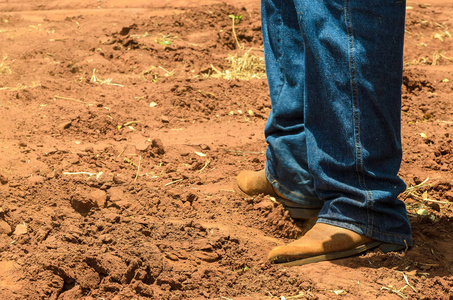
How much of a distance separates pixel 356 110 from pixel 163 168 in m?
1.47

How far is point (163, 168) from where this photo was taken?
10.6 ft

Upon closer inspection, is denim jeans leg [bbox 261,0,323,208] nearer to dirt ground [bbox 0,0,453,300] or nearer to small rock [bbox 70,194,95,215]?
dirt ground [bbox 0,0,453,300]

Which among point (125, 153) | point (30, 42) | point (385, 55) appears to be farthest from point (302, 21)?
point (30, 42)

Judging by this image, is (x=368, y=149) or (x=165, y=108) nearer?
(x=368, y=149)

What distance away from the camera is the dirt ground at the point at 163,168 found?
2049 mm

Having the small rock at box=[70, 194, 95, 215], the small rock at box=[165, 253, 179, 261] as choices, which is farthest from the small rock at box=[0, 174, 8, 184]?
the small rock at box=[165, 253, 179, 261]

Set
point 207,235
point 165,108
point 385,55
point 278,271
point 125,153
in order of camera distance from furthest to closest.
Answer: point 165,108, point 125,153, point 207,235, point 278,271, point 385,55

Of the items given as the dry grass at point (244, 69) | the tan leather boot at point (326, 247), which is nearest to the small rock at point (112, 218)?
the tan leather boot at point (326, 247)

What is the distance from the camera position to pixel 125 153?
3.38 meters

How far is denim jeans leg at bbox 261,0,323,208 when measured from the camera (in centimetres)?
243

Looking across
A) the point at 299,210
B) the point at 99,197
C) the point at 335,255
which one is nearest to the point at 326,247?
the point at 335,255

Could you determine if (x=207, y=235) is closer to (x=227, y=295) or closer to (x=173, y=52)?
(x=227, y=295)

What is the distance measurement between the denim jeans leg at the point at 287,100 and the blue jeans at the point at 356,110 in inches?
8.6

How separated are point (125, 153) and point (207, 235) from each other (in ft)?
3.92
